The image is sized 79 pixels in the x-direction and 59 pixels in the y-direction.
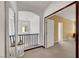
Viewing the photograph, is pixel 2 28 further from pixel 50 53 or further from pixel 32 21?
pixel 32 21

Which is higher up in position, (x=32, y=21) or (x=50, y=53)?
(x=32, y=21)

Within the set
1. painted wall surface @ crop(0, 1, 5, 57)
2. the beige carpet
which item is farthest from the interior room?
painted wall surface @ crop(0, 1, 5, 57)

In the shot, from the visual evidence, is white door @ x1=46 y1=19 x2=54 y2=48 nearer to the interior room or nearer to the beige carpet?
the interior room

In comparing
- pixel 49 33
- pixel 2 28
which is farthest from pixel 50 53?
pixel 2 28

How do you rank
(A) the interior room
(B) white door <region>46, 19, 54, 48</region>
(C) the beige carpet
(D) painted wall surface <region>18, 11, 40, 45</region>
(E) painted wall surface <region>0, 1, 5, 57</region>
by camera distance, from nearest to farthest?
1. (E) painted wall surface <region>0, 1, 5, 57</region>
2. (C) the beige carpet
3. (A) the interior room
4. (B) white door <region>46, 19, 54, 48</region>
5. (D) painted wall surface <region>18, 11, 40, 45</region>

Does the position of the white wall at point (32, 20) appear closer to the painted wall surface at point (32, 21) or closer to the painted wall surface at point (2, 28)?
the painted wall surface at point (32, 21)

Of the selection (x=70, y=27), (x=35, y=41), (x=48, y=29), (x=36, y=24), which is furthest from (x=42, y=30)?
(x=70, y=27)

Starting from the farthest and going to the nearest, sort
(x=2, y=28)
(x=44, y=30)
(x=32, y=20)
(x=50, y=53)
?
1. (x=32, y=20)
2. (x=44, y=30)
3. (x=50, y=53)
4. (x=2, y=28)

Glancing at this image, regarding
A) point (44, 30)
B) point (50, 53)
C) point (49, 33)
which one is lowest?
point (50, 53)

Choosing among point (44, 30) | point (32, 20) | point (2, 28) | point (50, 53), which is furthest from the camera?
point (32, 20)

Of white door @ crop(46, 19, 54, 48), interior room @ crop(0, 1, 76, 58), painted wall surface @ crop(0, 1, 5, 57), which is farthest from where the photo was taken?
white door @ crop(46, 19, 54, 48)

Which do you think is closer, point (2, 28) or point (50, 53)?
point (2, 28)

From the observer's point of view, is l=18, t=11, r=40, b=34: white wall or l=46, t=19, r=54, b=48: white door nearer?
l=46, t=19, r=54, b=48: white door

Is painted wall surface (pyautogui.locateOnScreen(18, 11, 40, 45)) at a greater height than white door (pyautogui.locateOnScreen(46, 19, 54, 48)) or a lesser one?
greater
